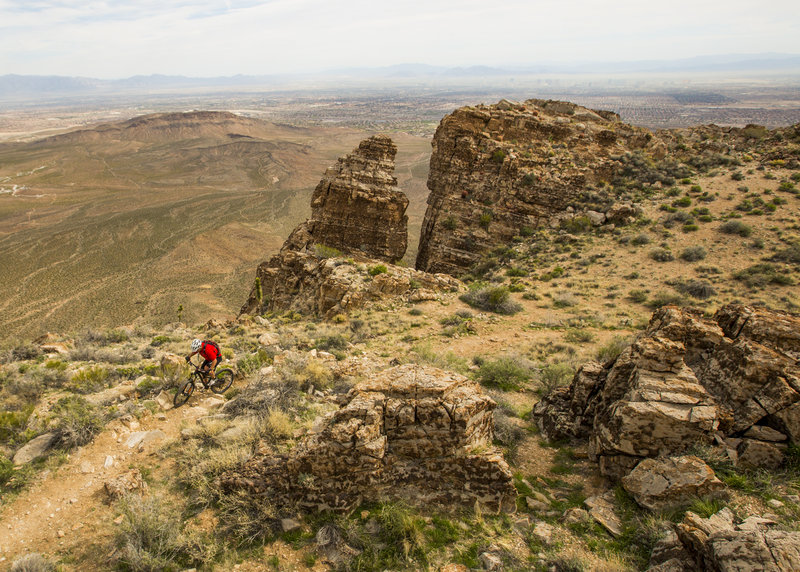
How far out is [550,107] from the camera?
29.1m

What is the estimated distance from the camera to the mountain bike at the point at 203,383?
9188 millimetres

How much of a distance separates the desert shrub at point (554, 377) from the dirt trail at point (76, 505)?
856 centimetres

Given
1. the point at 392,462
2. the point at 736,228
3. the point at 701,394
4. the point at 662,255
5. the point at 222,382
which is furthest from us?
the point at 736,228

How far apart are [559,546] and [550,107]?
30.3m

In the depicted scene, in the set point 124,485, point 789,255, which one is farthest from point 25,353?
point 789,255

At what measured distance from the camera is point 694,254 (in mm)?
18406

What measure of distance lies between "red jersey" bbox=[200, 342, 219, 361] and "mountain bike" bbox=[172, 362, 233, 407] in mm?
343

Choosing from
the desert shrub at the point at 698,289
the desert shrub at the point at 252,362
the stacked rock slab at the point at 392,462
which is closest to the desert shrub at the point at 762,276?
the desert shrub at the point at 698,289

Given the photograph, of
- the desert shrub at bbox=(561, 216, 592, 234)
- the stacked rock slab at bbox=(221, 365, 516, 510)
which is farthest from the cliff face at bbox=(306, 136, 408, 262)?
the stacked rock slab at bbox=(221, 365, 516, 510)

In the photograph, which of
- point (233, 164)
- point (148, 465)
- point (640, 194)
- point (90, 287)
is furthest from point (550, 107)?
point (233, 164)

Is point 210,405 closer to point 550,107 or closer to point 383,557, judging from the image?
point 383,557

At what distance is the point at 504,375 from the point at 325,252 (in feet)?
44.2

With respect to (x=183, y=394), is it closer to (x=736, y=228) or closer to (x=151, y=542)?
(x=151, y=542)

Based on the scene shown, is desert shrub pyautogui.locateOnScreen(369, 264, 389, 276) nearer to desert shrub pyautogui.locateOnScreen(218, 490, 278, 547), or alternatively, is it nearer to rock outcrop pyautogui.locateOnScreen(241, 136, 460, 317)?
rock outcrop pyautogui.locateOnScreen(241, 136, 460, 317)
